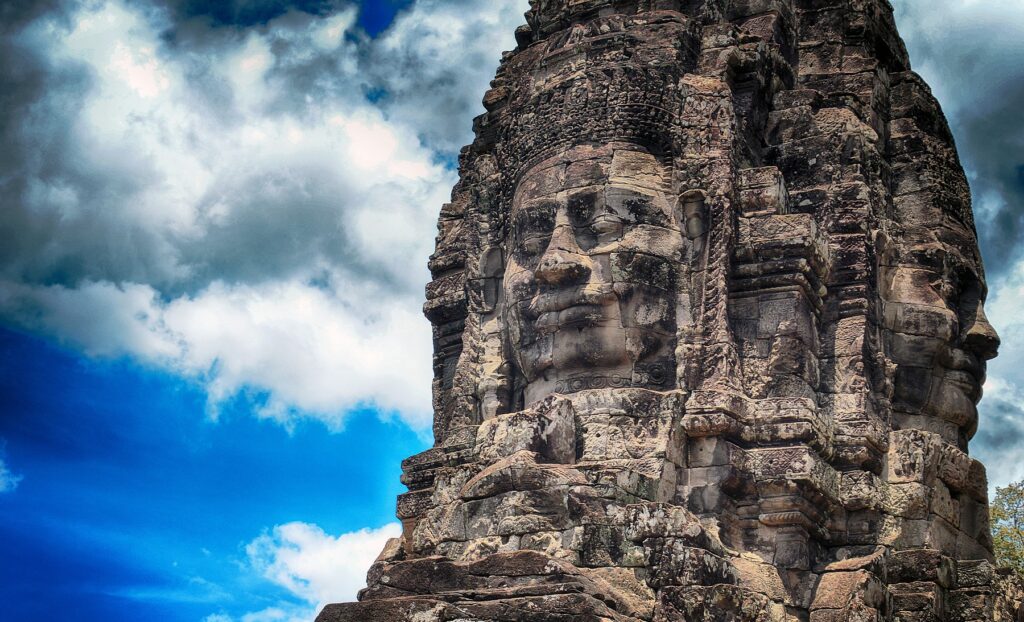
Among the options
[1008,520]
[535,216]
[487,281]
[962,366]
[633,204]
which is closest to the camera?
[633,204]

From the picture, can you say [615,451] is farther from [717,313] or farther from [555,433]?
[717,313]

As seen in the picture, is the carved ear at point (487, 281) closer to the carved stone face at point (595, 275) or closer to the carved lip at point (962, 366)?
the carved stone face at point (595, 275)

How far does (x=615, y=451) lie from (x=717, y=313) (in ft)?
6.05

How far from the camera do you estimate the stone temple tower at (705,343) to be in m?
15.3

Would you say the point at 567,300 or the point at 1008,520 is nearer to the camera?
the point at 567,300

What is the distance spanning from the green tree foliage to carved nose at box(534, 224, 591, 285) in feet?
35.7

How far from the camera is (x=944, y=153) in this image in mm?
19500

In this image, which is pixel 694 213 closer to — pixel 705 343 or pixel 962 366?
pixel 705 343

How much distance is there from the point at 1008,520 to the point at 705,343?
38.9 ft

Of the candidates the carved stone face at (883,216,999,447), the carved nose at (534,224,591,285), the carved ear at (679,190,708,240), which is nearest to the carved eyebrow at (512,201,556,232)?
the carved nose at (534,224,591,285)

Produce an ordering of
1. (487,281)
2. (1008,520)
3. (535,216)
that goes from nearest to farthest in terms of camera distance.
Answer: (535,216) → (487,281) → (1008,520)

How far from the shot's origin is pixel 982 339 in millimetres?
18422

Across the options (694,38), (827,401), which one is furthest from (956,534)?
(694,38)

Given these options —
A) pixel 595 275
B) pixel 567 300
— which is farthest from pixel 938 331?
pixel 567 300
